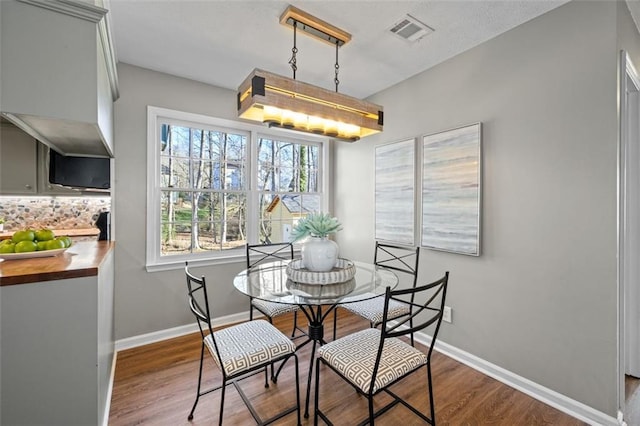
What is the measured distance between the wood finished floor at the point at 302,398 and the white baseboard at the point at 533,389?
0.05 m

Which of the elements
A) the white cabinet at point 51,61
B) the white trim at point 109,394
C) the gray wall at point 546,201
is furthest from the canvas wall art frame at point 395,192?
the white trim at point 109,394

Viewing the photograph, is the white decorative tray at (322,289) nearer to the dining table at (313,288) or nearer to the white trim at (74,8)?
the dining table at (313,288)

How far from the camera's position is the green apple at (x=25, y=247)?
1.49 m

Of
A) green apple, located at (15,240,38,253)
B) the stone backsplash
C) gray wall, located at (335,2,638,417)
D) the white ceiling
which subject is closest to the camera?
green apple, located at (15,240,38,253)

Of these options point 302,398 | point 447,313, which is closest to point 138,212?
point 302,398

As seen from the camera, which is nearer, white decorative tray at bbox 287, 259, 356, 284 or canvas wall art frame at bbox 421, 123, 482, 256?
white decorative tray at bbox 287, 259, 356, 284

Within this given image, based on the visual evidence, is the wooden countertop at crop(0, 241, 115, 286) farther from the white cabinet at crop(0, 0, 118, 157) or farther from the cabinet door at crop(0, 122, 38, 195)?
the cabinet door at crop(0, 122, 38, 195)

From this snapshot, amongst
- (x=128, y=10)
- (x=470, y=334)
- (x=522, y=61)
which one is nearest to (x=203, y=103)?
(x=128, y=10)

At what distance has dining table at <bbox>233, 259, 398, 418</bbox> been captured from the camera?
1.68 meters

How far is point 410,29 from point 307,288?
204 cm

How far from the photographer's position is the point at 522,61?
2062mm

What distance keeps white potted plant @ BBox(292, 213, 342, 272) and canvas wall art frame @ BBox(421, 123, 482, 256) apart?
42.2 inches

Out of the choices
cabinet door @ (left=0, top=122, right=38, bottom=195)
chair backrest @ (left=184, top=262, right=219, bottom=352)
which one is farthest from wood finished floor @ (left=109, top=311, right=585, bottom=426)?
cabinet door @ (left=0, top=122, right=38, bottom=195)

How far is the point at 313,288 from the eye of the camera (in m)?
1.89
